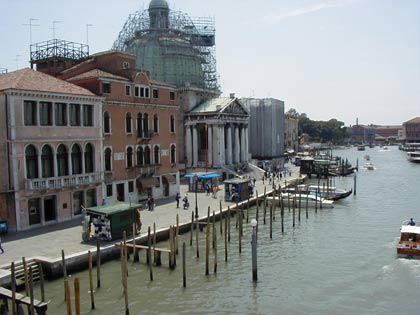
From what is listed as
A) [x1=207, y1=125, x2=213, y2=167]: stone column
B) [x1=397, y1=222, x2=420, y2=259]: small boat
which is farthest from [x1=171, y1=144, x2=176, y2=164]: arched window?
[x1=397, y1=222, x2=420, y2=259]: small boat

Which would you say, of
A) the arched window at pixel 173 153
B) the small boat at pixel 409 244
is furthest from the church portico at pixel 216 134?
the small boat at pixel 409 244

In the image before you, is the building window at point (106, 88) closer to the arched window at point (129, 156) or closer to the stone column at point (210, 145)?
the arched window at point (129, 156)

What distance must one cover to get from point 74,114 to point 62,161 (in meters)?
2.97

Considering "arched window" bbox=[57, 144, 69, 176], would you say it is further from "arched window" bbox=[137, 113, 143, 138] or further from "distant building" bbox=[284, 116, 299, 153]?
"distant building" bbox=[284, 116, 299, 153]

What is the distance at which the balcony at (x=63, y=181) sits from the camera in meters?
25.8

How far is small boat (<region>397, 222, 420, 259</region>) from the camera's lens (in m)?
23.0

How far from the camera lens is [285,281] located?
20.4 m

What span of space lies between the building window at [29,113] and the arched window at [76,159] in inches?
132

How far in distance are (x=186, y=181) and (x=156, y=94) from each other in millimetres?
17729

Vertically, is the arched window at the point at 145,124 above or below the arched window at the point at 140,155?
above

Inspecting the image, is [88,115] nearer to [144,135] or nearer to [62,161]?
[62,161]

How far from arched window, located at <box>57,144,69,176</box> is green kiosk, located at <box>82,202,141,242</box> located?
5.06m

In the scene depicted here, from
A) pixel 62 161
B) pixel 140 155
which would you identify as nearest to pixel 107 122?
pixel 140 155

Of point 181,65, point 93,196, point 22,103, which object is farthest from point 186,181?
point 22,103
